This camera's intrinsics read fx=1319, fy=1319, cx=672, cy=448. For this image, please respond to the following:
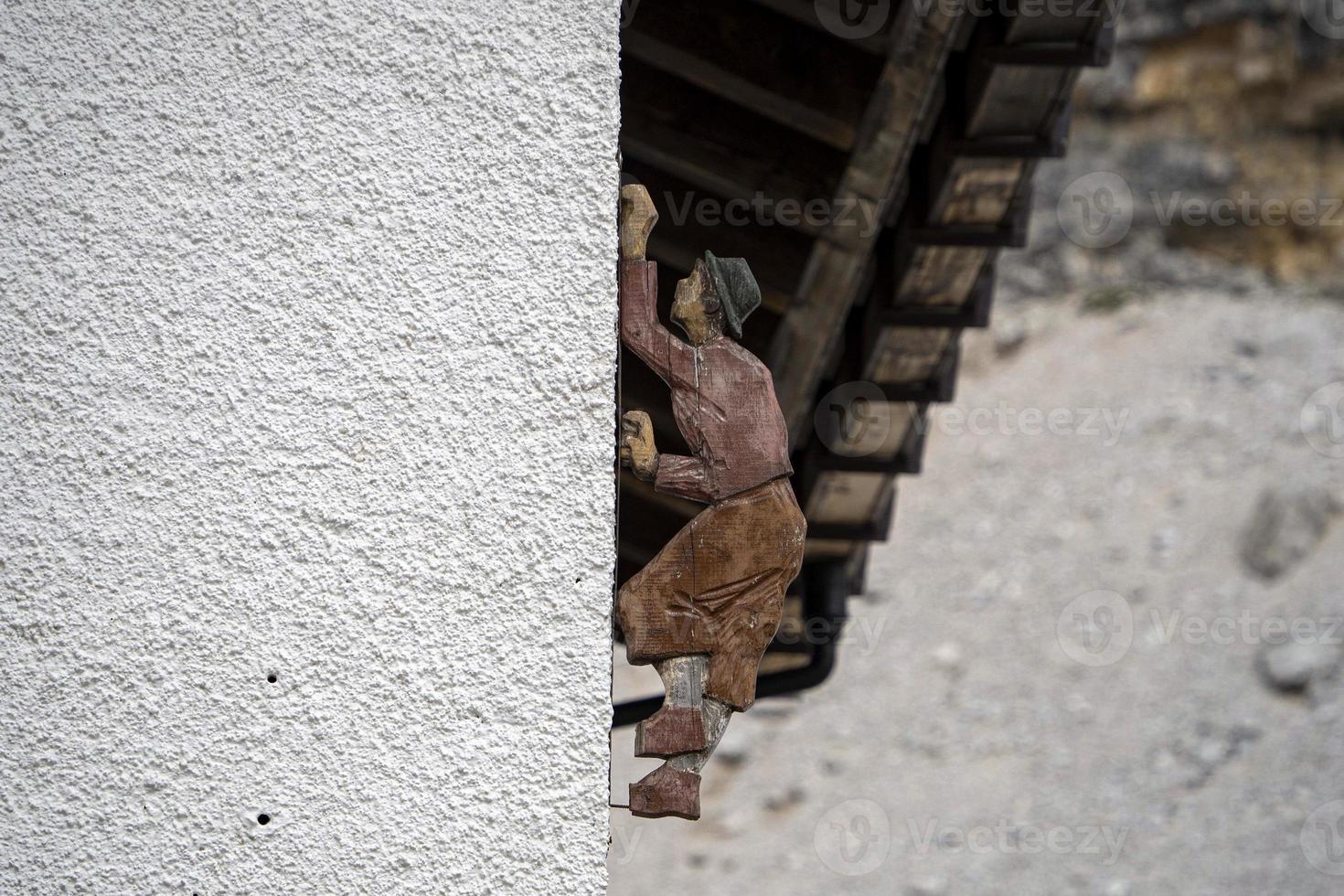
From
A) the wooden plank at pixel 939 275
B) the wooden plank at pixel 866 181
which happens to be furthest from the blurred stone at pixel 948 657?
the wooden plank at pixel 939 275

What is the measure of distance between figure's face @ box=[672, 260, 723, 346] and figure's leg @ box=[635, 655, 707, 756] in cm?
46

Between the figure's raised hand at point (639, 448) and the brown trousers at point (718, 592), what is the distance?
0.33 ft

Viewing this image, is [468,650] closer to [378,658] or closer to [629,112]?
[378,658]

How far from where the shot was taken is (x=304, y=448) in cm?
178

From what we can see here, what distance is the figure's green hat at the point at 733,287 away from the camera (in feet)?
6.22

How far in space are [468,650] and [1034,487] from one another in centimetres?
1815

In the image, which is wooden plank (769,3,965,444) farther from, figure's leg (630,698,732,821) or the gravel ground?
the gravel ground

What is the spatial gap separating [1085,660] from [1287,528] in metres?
2.97

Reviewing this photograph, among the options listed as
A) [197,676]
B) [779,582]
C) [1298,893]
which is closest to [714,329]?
[779,582]

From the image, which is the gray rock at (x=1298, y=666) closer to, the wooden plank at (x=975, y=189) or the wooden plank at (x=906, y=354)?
the wooden plank at (x=906, y=354)

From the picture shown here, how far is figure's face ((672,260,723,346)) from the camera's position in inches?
74.5

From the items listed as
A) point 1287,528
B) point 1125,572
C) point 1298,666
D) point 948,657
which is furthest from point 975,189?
point 1125,572

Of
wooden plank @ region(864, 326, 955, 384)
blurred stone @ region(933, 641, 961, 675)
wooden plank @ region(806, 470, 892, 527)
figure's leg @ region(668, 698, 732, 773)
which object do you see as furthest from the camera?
blurred stone @ region(933, 641, 961, 675)

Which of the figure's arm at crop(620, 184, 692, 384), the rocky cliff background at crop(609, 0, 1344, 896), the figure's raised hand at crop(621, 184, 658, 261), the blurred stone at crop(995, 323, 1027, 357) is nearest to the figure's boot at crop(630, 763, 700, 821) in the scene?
the figure's arm at crop(620, 184, 692, 384)
